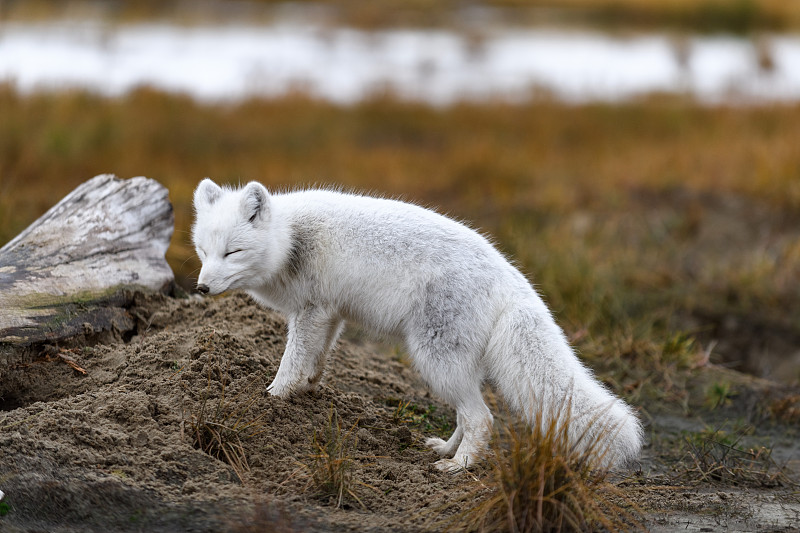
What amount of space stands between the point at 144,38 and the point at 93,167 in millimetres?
13874

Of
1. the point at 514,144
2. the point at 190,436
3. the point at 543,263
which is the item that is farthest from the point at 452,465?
the point at 514,144

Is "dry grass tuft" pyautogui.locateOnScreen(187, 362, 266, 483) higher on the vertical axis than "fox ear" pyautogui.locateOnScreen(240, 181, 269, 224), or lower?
lower

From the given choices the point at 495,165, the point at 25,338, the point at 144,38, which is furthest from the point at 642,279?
the point at 144,38

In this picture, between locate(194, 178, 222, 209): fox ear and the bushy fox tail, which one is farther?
locate(194, 178, 222, 209): fox ear

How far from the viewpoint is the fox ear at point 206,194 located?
4418 mm

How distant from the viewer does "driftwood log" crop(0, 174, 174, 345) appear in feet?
14.9

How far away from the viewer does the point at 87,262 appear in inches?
196

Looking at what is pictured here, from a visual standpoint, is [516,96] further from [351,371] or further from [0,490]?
[0,490]

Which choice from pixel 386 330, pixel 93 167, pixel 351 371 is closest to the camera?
pixel 386 330

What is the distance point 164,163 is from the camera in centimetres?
1130

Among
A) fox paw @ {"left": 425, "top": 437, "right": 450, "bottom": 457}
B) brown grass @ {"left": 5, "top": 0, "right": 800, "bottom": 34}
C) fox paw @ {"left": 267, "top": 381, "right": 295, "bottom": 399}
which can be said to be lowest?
fox paw @ {"left": 425, "top": 437, "right": 450, "bottom": 457}

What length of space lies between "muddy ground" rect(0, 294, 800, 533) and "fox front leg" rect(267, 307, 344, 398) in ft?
0.35

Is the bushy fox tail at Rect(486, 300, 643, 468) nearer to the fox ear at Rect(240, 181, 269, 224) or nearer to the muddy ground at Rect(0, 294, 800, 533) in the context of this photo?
the muddy ground at Rect(0, 294, 800, 533)

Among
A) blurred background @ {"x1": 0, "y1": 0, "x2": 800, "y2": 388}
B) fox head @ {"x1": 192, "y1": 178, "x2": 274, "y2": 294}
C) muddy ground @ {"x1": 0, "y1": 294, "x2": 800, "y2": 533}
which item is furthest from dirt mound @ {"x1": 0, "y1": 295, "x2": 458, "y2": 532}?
blurred background @ {"x1": 0, "y1": 0, "x2": 800, "y2": 388}
